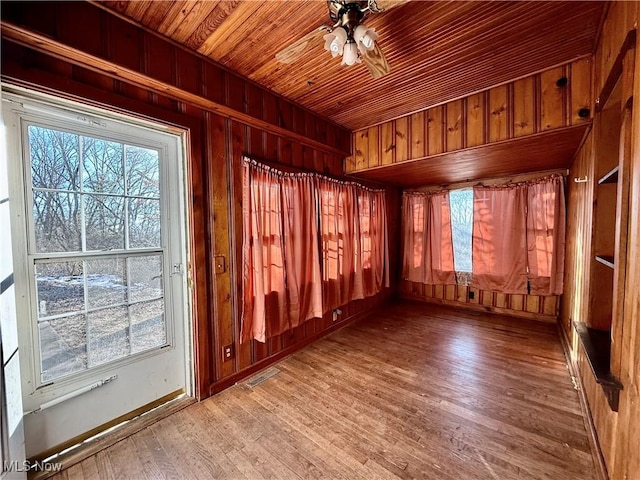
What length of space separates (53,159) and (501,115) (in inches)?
127

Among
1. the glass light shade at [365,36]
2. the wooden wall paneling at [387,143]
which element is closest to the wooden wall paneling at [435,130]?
the wooden wall paneling at [387,143]

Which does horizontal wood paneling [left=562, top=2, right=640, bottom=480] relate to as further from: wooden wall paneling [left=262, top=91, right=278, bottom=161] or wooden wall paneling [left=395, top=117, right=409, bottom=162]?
wooden wall paneling [left=262, top=91, right=278, bottom=161]

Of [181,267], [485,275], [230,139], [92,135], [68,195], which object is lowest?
[485,275]

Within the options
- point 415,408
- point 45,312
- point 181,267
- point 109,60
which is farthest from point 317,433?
point 109,60

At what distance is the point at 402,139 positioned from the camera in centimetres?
283

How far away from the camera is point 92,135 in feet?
5.26

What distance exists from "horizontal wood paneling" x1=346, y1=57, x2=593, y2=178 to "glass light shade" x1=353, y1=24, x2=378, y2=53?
1490 millimetres

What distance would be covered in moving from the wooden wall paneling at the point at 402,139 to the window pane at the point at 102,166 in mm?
2498

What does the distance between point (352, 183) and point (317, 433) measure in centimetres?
273

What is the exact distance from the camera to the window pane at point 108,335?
1.63m

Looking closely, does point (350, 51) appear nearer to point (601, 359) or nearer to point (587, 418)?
point (601, 359)

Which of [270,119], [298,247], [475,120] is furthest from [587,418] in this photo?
[270,119]

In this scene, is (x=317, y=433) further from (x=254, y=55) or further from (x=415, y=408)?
(x=254, y=55)

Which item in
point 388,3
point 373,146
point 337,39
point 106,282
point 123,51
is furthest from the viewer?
point 373,146
